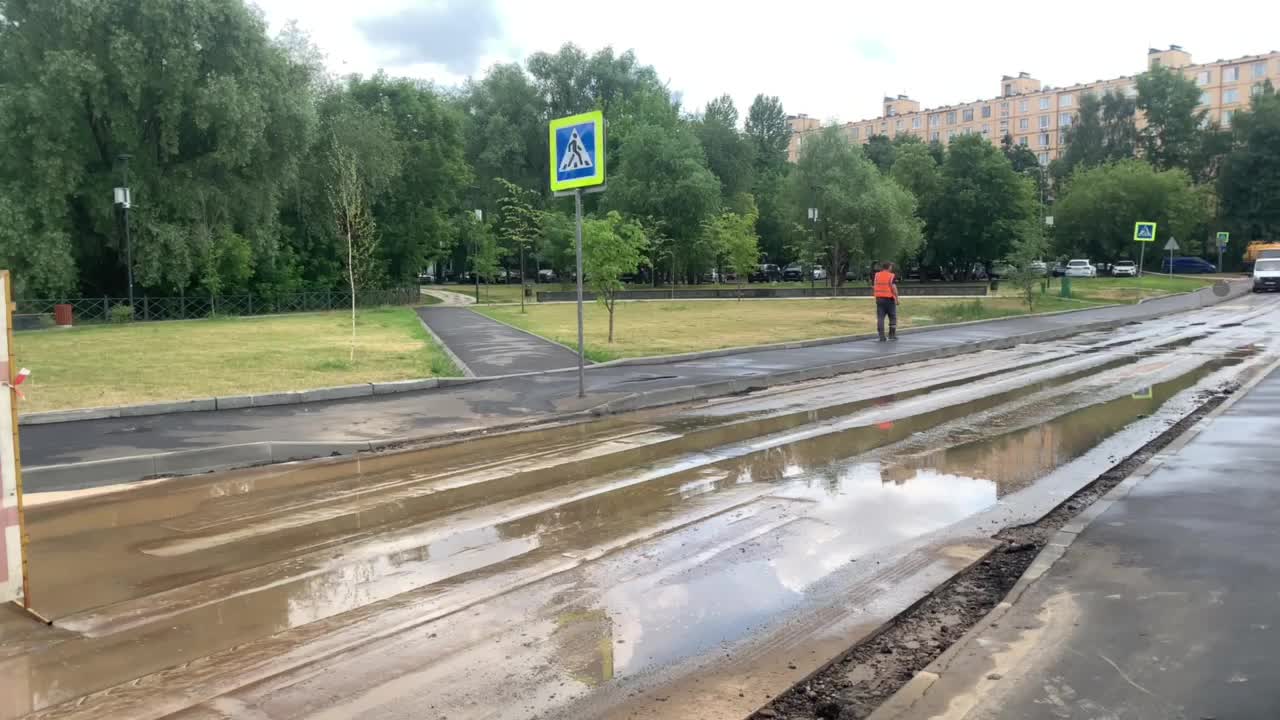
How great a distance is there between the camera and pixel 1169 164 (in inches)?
3435

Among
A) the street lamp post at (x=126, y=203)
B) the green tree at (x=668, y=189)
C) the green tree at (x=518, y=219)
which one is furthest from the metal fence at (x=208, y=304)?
the green tree at (x=668, y=189)

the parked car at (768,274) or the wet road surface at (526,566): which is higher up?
the parked car at (768,274)

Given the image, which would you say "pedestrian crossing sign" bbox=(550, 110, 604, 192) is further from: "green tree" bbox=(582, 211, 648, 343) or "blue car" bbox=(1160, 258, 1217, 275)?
"blue car" bbox=(1160, 258, 1217, 275)

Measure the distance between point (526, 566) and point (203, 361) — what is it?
1556 centimetres

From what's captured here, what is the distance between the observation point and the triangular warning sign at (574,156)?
13344mm

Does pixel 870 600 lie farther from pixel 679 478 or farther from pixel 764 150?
pixel 764 150

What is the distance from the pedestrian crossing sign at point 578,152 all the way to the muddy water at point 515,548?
5044 millimetres

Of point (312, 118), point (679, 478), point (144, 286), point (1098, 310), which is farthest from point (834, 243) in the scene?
point (679, 478)

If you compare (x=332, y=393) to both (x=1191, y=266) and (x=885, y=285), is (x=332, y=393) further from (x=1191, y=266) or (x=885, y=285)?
(x=1191, y=266)

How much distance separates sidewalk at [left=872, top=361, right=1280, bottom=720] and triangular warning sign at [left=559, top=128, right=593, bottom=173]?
8835 mm

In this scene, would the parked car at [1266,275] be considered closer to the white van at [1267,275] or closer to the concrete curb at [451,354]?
the white van at [1267,275]

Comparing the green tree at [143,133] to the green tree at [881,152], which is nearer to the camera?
the green tree at [143,133]

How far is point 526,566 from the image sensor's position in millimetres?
5828

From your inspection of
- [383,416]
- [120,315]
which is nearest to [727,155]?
[120,315]
